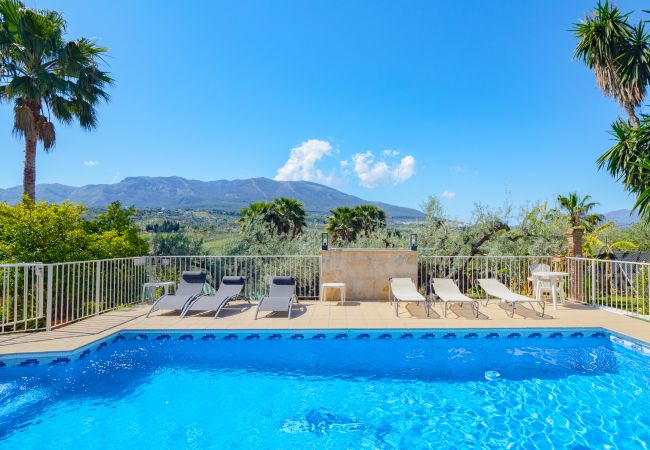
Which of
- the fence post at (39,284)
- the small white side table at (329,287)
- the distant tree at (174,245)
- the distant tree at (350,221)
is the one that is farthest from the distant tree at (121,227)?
the distant tree at (350,221)

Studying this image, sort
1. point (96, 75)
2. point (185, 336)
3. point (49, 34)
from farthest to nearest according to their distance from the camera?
point (96, 75), point (49, 34), point (185, 336)

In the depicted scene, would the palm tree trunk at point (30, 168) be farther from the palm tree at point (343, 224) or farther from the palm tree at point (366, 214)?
the palm tree at point (366, 214)

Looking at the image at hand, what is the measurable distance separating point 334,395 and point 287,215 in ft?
70.2

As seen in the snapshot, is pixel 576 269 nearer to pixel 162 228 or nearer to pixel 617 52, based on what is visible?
pixel 617 52

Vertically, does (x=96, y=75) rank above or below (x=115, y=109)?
above

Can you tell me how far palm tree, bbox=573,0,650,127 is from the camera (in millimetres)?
11367

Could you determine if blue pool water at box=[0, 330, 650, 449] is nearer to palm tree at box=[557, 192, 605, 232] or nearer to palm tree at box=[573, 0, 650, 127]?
palm tree at box=[557, 192, 605, 232]

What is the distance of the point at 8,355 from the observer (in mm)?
4621

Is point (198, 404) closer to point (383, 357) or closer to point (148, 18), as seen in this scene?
point (383, 357)

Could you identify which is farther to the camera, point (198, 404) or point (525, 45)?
point (525, 45)

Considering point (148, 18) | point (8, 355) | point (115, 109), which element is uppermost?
point (148, 18)

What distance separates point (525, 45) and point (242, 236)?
14.2 m

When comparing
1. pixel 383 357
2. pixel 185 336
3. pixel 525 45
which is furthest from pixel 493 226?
pixel 185 336

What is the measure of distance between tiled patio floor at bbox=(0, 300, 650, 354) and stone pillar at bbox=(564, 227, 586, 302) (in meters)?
0.90
